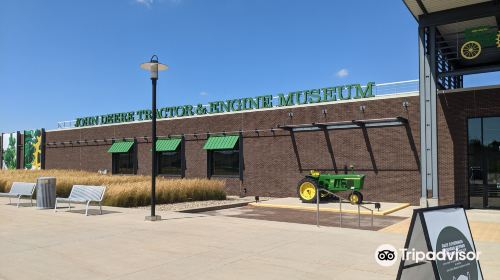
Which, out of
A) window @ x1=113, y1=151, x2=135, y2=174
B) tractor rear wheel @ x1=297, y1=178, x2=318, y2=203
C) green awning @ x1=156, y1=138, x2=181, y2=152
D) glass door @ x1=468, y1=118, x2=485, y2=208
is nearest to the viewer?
glass door @ x1=468, y1=118, x2=485, y2=208

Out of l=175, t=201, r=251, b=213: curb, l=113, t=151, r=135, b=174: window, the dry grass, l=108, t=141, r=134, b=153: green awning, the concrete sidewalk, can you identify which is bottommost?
l=175, t=201, r=251, b=213: curb

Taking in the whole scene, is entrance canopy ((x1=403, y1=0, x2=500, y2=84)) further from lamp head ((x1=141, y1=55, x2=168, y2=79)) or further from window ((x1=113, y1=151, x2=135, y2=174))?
window ((x1=113, y1=151, x2=135, y2=174))

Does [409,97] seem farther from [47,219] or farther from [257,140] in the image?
[47,219]

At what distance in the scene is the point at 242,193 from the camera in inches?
1021

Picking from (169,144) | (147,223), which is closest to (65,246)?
(147,223)

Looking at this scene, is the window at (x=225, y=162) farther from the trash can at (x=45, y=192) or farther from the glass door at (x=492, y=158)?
the glass door at (x=492, y=158)

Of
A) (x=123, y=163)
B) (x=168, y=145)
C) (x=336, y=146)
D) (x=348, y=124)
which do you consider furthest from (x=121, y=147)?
(x=348, y=124)

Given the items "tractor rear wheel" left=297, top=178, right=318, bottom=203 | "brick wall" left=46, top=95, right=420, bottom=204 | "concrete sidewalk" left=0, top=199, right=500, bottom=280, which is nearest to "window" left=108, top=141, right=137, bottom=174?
"brick wall" left=46, top=95, right=420, bottom=204

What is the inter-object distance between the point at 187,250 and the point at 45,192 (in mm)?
8960

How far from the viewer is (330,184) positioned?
19109mm

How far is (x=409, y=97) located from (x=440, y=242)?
1578 cm

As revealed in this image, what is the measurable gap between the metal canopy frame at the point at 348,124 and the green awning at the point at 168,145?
918 centimetres

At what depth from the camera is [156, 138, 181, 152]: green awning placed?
2958 cm

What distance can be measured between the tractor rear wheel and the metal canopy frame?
3.64 metres
